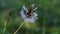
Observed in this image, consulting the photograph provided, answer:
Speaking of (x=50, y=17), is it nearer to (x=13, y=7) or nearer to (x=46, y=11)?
(x=46, y=11)

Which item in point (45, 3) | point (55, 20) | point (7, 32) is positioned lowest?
point (7, 32)

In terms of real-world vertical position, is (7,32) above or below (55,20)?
below

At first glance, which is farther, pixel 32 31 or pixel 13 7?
pixel 13 7

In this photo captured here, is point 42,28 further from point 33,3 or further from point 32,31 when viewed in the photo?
point 33,3

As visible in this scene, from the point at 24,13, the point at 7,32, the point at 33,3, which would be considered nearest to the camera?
the point at 24,13

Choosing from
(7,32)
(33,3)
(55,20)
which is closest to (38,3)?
(33,3)

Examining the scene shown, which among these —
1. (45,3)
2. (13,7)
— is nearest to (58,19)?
(45,3)

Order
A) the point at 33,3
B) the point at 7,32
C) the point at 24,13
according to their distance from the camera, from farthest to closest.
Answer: the point at 33,3
the point at 7,32
the point at 24,13
